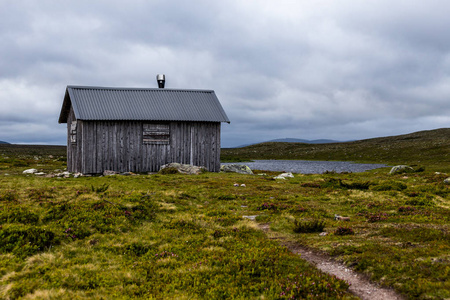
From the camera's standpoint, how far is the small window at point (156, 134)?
30125mm

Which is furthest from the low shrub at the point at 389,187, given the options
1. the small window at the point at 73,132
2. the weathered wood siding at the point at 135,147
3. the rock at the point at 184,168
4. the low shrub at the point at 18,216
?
the small window at the point at 73,132

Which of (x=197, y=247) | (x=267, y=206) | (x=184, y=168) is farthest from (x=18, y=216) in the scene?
(x=184, y=168)

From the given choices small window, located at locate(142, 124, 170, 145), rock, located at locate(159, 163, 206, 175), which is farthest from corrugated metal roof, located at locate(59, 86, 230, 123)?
rock, located at locate(159, 163, 206, 175)

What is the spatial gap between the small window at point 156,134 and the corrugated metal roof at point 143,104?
97 centimetres

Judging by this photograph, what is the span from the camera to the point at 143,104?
103ft

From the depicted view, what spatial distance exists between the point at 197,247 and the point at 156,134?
75.2 feet

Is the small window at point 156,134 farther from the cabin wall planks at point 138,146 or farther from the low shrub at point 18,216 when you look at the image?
the low shrub at point 18,216

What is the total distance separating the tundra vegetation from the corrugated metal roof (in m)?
16.3

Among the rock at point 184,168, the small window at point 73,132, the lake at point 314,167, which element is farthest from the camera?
the lake at point 314,167

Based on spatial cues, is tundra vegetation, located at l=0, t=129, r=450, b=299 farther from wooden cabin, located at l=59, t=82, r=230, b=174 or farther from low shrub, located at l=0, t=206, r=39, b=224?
wooden cabin, located at l=59, t=82, r=230, b=174

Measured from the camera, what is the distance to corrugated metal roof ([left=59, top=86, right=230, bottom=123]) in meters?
29.3

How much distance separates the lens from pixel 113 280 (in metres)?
6.61

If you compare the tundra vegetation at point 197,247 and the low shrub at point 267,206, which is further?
the low shrub at point 267,206

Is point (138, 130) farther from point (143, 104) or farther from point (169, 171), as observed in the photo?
point (169, 171)
